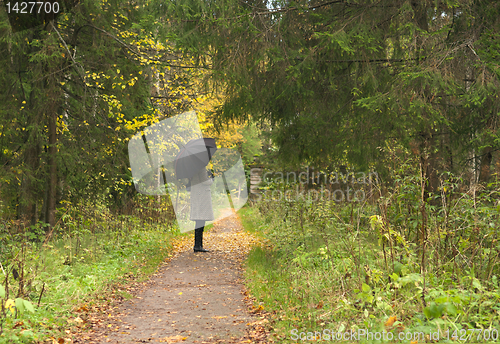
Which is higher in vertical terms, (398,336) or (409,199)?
(409,199)

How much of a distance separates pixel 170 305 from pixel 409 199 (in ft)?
12.0

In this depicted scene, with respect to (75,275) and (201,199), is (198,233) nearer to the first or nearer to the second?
(201,199)

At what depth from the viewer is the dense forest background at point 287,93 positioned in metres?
6.11

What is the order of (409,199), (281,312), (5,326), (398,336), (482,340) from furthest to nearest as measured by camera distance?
(409,199) < (281,312) < (5,326) < (398,336) < (482,340)

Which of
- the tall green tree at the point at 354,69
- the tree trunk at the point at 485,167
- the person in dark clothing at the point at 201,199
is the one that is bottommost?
the person in dark clothing at the point at 201,199

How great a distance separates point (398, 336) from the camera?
11.0 ft

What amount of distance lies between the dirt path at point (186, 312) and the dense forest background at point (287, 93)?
5.02 feet

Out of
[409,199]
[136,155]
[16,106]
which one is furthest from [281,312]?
[136,155]

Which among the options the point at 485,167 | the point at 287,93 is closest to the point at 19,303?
the point at 287,93

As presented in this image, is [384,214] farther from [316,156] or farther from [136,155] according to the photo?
[136,155]

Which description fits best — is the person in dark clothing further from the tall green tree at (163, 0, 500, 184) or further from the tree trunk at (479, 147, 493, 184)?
the tree trunk at (479, 147, 493, 184)

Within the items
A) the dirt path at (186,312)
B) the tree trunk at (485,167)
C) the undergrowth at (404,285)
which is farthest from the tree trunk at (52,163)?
the tree trunk at (485,167)

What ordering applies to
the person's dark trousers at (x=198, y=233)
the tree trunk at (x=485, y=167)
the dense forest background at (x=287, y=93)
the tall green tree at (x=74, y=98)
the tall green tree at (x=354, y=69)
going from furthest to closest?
the person's dark trousers at (x=198, y=233)
the tree trunk at (x=485, y=167)
the tall green tree at (x=74, y=98)
the tall green tree at (x=354, y=69)
the dense forest background at (x=287, y=93)

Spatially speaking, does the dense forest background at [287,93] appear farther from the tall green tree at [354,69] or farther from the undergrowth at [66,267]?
the undergrowth at [66,267]
